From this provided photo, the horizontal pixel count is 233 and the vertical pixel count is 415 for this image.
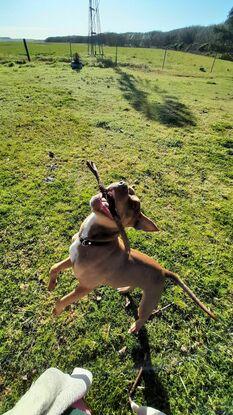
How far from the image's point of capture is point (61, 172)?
17.6 feet

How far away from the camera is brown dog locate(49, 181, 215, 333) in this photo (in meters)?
2.06

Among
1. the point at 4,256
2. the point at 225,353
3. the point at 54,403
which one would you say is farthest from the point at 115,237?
the point at 4,256

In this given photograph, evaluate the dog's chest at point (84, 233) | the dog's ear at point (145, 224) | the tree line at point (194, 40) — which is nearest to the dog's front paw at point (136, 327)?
the dog's chest at point (84, 233)

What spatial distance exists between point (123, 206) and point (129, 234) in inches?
85.3

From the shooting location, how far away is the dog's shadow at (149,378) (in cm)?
256

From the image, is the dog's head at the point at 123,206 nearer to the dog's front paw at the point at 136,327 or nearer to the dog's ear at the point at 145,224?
the dog's ear at the point at 145,224

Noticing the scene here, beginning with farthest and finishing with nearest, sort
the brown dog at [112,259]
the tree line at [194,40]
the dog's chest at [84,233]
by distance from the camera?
1. the tree line at [194,40]
2. the dog's chest at [84,233]
3. the brown dog at [112,259]

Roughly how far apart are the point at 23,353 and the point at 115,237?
148 centimetres

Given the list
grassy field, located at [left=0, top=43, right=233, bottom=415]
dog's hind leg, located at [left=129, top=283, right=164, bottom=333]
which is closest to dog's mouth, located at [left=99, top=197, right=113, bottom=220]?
dog's hind leg, located at [left=129, top=283, right=164, bottom=333]

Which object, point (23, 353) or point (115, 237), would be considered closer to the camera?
point (115, 237)

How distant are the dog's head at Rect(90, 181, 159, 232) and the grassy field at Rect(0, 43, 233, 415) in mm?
1461

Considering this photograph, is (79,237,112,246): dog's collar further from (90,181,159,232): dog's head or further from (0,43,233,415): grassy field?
(0,43,233,415): grassy field

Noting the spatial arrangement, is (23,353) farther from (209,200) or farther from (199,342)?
(209,200)

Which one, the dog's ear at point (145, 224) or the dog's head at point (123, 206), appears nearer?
the dog's head at point (123, 206)
